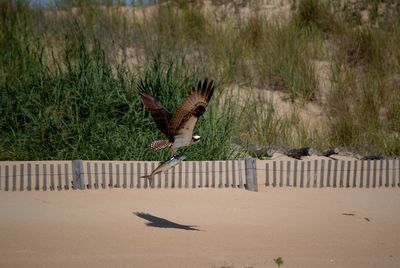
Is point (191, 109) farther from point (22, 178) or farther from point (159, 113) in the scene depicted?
point (22, 178)

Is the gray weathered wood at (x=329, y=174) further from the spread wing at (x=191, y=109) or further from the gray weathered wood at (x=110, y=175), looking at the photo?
the spread wing at (x=191, y=109)

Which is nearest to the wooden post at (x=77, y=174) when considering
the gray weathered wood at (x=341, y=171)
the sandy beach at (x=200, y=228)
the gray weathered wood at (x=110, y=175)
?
the sandy beach at (x=200, y=228)

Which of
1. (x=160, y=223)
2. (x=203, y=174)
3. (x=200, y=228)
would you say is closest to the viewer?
(x=200, y=228)

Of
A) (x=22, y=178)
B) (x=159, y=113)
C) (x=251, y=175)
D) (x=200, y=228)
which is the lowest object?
(x=200, y=228)

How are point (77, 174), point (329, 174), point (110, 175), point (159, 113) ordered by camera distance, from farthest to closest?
point (329, 174)
point (110, 175)
point (77, 174)
point (159, 113)

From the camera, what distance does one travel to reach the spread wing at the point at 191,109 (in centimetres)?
691

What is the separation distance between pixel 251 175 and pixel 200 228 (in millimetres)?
1914

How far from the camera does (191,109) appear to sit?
694 cm

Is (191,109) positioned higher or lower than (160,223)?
higher

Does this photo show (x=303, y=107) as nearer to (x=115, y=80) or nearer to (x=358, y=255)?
(x=115, y=80)

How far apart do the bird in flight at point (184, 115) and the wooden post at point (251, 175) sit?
2.61m

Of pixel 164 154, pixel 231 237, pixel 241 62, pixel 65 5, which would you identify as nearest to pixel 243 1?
pixel 241 62

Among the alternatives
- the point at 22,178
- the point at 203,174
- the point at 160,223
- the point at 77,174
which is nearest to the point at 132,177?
the point at 77,174

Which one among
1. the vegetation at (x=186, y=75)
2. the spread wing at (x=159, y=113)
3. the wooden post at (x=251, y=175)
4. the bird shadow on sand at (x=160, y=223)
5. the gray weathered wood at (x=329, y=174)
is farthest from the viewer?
the vegetation at (x=186, y=75)
